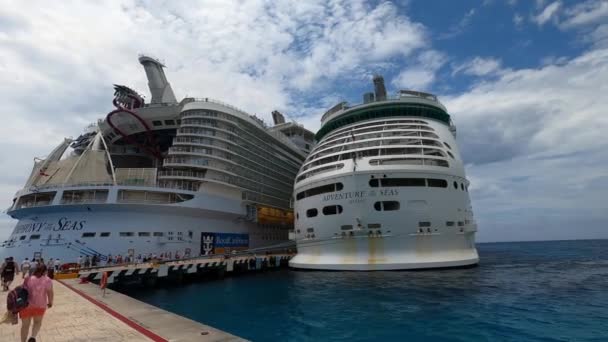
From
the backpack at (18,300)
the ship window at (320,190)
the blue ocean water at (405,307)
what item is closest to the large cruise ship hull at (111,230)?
the blue ocean water at (405,307)

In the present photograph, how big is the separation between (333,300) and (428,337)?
23.2 ft

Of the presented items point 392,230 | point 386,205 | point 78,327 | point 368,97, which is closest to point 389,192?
point 386,205

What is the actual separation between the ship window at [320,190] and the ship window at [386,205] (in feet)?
11.0

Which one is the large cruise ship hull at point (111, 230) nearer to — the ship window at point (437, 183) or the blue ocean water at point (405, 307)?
the blue ocean water at point (405, 307)

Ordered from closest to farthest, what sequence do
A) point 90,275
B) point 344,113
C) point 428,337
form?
1. point 428,337
2. point 90,275
3. point 344,113

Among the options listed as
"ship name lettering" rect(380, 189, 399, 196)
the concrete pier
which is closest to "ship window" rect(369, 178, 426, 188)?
"ship name lettering" rect(380, 189, 399, 196)

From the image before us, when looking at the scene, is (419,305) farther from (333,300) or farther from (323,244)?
(323,244)

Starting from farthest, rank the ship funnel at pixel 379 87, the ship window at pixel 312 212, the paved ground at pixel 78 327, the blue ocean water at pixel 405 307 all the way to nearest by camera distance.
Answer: the ship funnel at pixel 379 87 → the ship window at pixel 312 212 → the blue ocean water at pixel 405 307 → the paved ground at pixel 78 327

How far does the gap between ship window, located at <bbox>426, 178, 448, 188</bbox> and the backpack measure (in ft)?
87.3

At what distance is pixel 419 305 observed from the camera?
1639cm

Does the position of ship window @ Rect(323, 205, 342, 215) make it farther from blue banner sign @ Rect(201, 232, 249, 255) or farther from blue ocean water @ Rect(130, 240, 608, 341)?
blue banner sign @ Rect(201, 232, 249, 255)

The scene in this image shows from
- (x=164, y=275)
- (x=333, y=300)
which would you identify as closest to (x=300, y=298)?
(x=333, y=300)

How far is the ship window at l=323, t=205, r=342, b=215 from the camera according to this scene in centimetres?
2873

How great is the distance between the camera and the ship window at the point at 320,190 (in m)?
29.3
